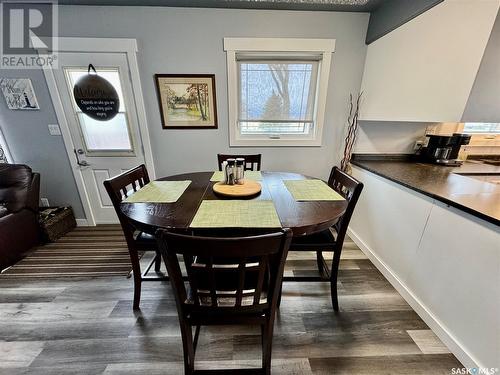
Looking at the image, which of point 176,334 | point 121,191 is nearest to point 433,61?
point 121,191

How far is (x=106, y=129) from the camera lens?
7.80ft

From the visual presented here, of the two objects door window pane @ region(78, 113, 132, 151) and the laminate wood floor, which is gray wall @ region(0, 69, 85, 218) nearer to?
door window pane @ region(78, 113, 132, 151)

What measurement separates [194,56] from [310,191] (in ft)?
6.16

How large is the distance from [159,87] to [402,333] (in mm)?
2992

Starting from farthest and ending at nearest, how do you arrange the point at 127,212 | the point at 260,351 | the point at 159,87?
the point at 159,87
the point at 260,351
the point at 127,212

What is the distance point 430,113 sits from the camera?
1794 mm

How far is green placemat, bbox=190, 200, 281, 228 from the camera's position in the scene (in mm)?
1018

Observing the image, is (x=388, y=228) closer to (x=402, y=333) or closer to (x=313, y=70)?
(x=402, y=333)

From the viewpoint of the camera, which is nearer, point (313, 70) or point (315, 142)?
point (313, 70)

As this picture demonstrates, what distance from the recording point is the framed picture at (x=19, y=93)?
7.02ft

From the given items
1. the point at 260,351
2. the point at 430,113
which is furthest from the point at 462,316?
the point at 430,113

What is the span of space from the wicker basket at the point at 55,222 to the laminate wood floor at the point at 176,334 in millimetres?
628

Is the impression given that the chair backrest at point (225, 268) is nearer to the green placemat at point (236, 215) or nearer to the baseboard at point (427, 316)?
the green placemat at point (236, 215)

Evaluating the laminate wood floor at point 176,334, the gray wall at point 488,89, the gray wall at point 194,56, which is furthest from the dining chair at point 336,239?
the gray wall at point 488,89
